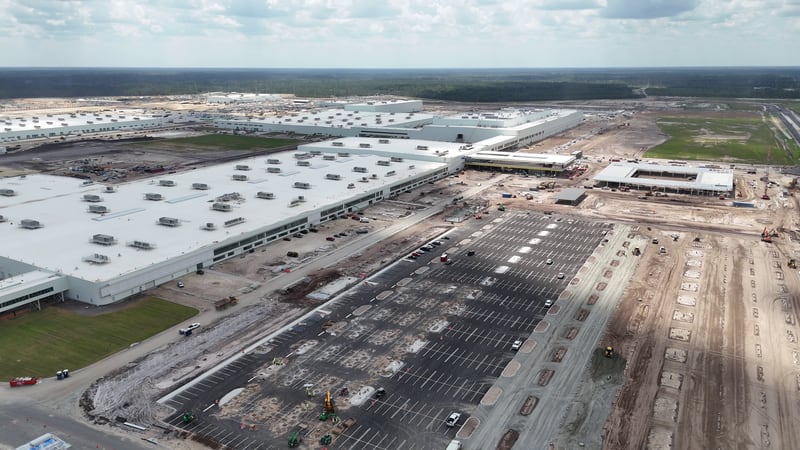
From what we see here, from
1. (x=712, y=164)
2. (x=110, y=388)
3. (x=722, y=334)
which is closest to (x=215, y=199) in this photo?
(x=110, y=388)

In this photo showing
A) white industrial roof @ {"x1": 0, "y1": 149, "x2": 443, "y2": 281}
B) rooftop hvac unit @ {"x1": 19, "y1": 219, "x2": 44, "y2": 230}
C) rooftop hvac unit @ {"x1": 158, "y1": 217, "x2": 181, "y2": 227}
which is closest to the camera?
white industrial roof @ {"x1": 0, "y1": 149, "x2": 443, "y2": 281}

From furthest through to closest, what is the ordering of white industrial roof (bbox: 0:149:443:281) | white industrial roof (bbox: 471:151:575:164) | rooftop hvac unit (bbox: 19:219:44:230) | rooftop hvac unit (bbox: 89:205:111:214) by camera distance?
white industrial roof (bbox: 471:151:575:164) → rooftop hvac unit (bbox: 89:205:111:214) → rooftop hvac unit (bbox: 19:219:44:230) → white industrial roof (bbox: 0:149:443:281)

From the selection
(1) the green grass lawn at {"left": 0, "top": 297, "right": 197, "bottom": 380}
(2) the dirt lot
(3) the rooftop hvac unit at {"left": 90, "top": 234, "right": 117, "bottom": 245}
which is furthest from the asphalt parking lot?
(3) the rooftop hvac unit at {"left": 90, "top": 234, "right": 117, "bottom": 245}

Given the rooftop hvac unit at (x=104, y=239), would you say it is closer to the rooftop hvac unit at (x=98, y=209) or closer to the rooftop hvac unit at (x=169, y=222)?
the rooftop hvac unit at (x=169, y=222)

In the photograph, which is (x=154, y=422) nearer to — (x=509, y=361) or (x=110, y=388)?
(x=110, y=388)

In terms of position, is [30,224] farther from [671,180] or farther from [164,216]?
[671,180]

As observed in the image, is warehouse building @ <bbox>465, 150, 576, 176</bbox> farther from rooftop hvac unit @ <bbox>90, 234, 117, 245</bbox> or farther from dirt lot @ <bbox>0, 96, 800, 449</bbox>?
rooftop hvac unit @ <bbox>90, 234, 117, 245</bbox>

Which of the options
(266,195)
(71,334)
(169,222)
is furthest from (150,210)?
(71,334)

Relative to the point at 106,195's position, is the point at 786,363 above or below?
below
